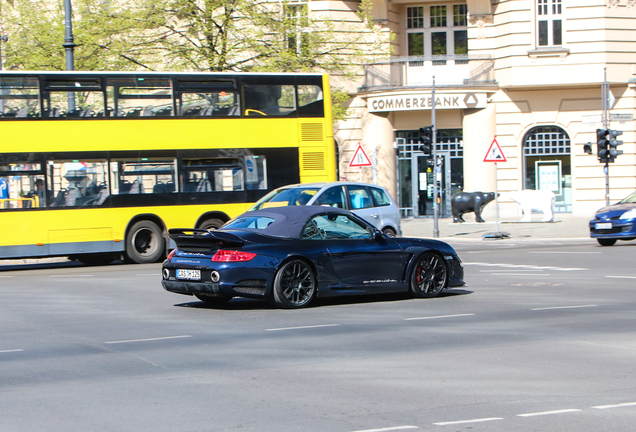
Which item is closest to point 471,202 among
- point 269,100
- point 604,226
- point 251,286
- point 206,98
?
point 604,226

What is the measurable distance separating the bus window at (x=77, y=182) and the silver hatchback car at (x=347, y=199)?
12.0 feet

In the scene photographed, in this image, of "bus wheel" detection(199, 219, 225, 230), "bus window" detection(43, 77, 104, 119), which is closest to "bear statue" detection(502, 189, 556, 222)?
"bus wheel" detection(199, 219, 225, 230)

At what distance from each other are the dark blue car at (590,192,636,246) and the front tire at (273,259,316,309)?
1272 centimetres

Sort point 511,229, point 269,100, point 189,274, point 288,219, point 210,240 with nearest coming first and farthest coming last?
point 210,240, point 189,274, point 288,219, point 269,100, point 511,229

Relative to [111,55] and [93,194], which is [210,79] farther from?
[111,55]

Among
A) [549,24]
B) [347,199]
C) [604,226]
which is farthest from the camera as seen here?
[549,24]

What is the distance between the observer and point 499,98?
34906 millimetres

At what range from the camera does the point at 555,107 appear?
114 ft

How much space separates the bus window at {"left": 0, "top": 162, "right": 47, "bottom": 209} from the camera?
736 inches

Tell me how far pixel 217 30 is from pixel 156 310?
18.6 metres

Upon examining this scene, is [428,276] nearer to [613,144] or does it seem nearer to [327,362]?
[327,362]

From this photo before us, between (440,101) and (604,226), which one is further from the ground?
(440,101)

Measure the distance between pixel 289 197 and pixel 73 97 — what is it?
5.12 metres

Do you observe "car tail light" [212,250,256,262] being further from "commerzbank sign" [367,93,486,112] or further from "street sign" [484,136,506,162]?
"commerzbank sign" [367,93,486,112]
